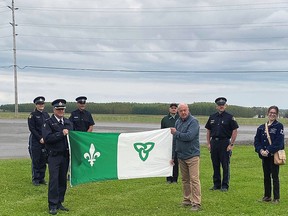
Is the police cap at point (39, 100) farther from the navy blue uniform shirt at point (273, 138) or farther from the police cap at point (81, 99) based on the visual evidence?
the navy blue uniform shirt at point (273, 138)

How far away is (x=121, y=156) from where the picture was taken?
9.66 m

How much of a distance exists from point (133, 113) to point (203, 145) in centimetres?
4237

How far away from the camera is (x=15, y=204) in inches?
368

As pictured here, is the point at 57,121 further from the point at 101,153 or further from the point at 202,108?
the point at 202,108

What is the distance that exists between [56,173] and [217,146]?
4520 mm

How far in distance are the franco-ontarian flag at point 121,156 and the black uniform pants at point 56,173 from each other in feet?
1.27

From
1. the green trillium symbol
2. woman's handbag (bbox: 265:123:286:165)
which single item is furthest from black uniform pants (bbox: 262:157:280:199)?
the green trillium symbol

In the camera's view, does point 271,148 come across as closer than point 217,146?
Yes

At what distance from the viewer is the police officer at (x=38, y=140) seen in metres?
11.3

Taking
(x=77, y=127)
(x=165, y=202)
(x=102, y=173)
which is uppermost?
(x=77, y=127)

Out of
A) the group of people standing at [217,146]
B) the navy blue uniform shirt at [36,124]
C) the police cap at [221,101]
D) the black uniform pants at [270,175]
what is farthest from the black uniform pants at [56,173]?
the black uniform pants at [270,175]

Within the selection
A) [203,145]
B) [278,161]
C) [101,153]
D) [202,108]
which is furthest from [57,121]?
[202,108]

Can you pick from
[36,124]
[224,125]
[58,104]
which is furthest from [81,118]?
[224,125]

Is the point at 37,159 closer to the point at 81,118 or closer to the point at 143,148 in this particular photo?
the point at 81,118
